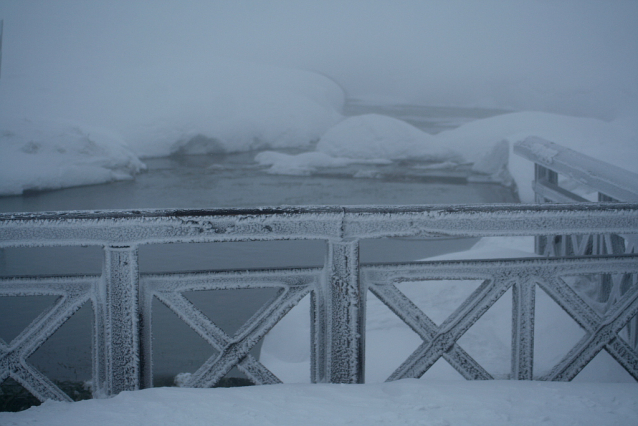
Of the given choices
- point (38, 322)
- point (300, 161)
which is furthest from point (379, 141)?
point (38, 322)

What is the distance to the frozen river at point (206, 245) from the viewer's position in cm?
298

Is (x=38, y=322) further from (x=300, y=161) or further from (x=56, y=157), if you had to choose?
(x=300, y=161)

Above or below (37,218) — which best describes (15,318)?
below

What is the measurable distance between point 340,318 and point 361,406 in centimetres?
16

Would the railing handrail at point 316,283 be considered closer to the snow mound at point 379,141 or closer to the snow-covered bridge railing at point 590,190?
the snow-covered bridge railing at point 590,190

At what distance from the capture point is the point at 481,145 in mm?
10766

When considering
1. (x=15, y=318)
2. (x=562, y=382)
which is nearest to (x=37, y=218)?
(x=562, y=382)

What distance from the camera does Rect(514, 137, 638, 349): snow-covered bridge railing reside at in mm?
1788

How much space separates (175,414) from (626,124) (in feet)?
34.0

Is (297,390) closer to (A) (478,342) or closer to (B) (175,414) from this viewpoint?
(B) (175,414)

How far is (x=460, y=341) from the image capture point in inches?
97.5

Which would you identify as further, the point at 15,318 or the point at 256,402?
the point at 15,318

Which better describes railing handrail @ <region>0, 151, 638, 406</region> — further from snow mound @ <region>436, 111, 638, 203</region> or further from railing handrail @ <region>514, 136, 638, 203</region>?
snow mound @ <region>436, 111, 638, 203</region>

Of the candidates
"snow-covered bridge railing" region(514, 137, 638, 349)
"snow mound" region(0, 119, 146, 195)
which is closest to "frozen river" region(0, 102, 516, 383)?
"snow mound" region(0, 119, 146, 195)
